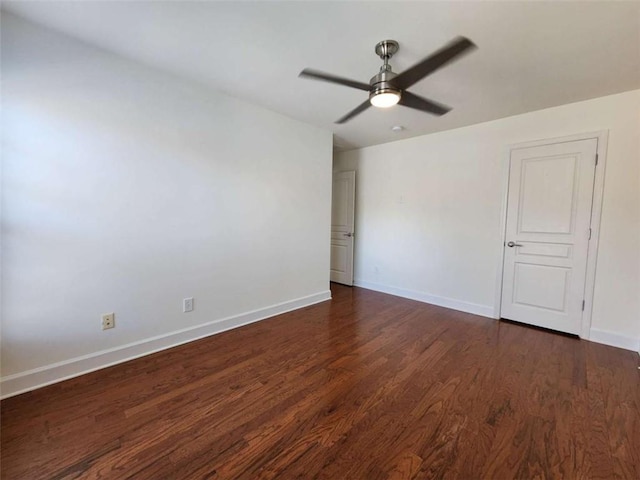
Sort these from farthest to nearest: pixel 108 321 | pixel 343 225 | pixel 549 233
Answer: pixel 343 225 → pixel 549 233 → pixel 108 321

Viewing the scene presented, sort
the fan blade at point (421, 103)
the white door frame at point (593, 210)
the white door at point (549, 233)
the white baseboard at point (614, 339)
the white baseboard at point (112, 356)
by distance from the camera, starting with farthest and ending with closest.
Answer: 1. the white door at point (549, 233)
2. the white door frame at point (593, 210)
3. the white baseboard at point (614, 339)
4. the fan blade at point (421, 103)
5. the white baseboard at point (112, 356)

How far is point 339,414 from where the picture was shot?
67.9 inches

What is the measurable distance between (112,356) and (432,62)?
10.5 feet

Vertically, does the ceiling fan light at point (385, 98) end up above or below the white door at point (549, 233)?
above

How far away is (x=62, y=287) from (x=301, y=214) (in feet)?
7.99

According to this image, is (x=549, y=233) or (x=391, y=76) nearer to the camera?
(x=391, y=76)

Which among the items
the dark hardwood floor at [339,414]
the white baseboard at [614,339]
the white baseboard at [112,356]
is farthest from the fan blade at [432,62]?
the white baseboard at [614,339]

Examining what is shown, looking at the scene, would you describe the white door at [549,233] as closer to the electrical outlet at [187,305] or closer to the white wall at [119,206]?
the white wall at [119,206]

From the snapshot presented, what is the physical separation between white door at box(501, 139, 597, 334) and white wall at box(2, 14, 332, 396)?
287cm

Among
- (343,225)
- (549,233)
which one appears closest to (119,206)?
(343,225)

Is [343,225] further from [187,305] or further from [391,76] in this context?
[391,76]

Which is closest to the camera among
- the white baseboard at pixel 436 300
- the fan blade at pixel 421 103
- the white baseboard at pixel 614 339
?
the fan blade at pixel 421 103

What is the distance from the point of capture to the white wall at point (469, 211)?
8.66 feet

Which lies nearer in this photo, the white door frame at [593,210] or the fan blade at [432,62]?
the fan blade at [432,62]
